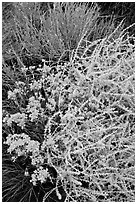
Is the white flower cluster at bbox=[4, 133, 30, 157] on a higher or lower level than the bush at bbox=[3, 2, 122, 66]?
lower

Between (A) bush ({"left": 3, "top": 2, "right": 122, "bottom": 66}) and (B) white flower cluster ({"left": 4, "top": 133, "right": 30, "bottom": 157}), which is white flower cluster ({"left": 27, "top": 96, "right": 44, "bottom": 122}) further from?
(A) bush ({"left": 3, "top": 2, "right": 122, "bottom": 66})

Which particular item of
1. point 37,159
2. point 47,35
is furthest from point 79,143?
point 47,35

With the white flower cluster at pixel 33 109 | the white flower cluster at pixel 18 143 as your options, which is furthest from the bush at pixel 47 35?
the white flower cluster at pixel 18 143

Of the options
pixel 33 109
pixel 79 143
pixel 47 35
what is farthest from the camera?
pixel 47 35

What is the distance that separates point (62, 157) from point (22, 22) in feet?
3.32

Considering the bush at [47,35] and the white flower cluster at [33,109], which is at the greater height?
the bush at [47,35]

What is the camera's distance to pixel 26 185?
1410 mm

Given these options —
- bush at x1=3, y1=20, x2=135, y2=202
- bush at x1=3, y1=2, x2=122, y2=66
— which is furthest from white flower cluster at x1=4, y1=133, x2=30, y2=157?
bush at x1=3, y1=2, x2=122, y2=66

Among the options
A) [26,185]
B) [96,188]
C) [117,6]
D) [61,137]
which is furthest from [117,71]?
[117,6]

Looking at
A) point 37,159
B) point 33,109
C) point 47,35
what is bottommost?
point 37,159

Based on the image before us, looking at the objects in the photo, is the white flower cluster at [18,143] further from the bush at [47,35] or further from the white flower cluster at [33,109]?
the bush at [47,35]

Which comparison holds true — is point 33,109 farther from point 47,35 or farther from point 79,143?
point 47,35

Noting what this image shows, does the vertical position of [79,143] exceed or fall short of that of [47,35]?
it falls short

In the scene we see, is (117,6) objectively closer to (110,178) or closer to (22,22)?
(22,22)
